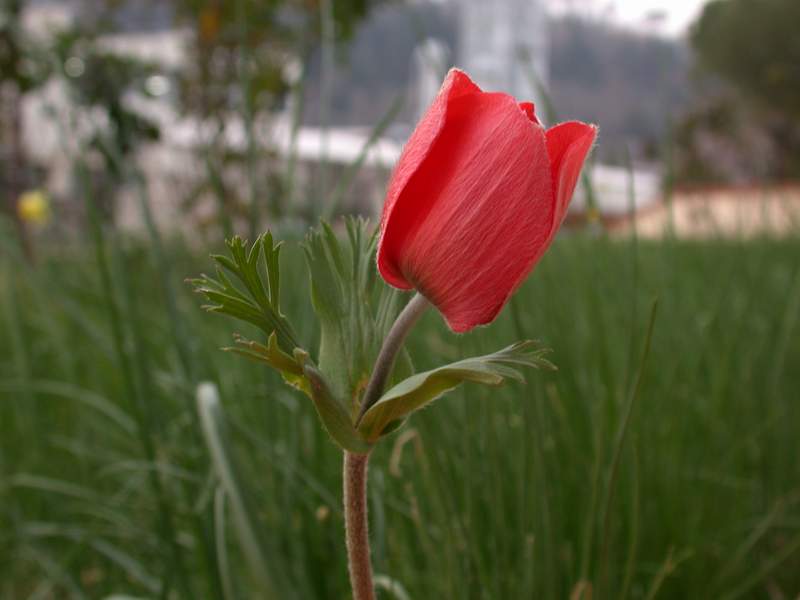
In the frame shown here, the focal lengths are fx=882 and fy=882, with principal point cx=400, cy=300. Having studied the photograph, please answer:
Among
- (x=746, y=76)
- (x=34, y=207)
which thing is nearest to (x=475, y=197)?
(x=34, y=207)

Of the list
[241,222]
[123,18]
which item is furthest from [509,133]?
[123,18]

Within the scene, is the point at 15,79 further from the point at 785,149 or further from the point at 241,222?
the point at 785,149

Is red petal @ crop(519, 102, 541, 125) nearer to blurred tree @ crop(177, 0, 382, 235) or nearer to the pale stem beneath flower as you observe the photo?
the pale stem beneath flower

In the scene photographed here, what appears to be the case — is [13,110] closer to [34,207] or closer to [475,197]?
[34,207]

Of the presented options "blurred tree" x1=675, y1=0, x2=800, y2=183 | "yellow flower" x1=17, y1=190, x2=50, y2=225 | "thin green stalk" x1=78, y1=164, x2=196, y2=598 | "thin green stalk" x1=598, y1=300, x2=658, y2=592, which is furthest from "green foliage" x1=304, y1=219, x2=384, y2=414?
"blurred tree" x1=675, y1=0, x2=800, y2=183

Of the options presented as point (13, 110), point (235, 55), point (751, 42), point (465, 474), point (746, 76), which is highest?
point (751, 42)
